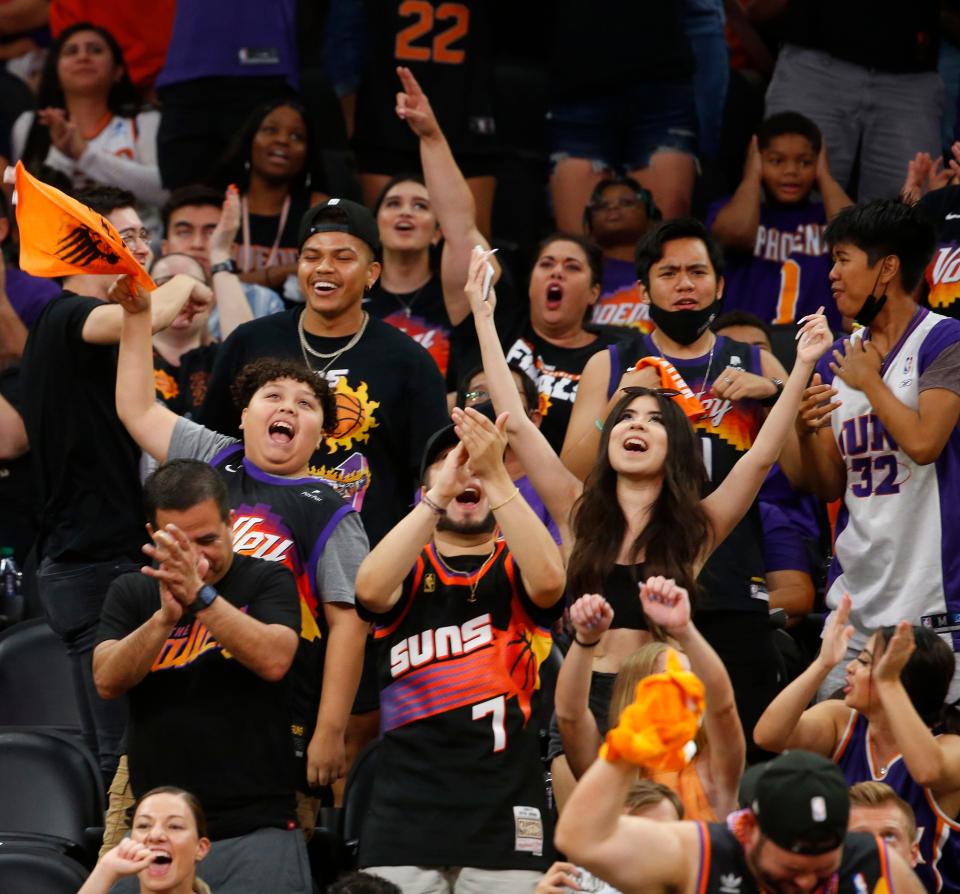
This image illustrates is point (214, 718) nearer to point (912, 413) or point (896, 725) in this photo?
point (896, 725)

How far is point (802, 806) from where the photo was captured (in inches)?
150

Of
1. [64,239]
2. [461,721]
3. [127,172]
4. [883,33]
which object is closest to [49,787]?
[461,721]

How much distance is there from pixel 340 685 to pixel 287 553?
1.38ft

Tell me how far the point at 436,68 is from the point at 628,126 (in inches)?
37.8

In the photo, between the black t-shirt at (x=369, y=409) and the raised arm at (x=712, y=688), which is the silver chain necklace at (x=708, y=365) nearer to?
the black t-shirt at (x=369, y=409)

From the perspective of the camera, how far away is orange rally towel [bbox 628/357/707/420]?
5785 mm

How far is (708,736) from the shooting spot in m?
4.82

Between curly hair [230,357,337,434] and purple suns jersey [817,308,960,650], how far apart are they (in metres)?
1.66

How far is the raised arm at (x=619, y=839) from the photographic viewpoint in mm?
3844

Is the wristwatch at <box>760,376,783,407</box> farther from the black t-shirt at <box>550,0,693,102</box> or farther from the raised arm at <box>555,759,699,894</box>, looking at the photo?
the black t-shirt at <box>550,0,693,102</box>

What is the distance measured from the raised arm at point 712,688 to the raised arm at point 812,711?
0.75 feet

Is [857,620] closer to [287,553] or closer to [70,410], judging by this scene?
[287,553]

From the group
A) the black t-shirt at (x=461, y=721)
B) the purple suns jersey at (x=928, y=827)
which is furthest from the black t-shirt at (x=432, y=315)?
the purple suns jersey at (x=928, y=827)

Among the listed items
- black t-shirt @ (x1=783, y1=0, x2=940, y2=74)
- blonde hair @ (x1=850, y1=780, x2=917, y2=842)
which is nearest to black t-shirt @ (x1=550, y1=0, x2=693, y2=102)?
black t-shirt @ (x1=783, y1=0, x2=940, y2=74)
